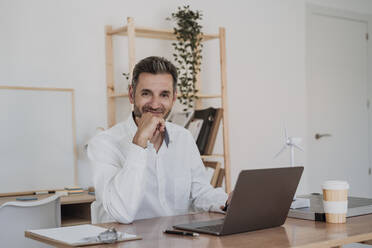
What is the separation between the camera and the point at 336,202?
180 cm

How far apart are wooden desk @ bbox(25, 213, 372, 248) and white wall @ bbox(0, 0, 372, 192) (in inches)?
80.8

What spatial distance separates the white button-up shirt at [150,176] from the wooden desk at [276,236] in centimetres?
16

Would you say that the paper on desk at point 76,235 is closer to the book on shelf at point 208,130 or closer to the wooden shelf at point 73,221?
the wooden shelf at point 73,221

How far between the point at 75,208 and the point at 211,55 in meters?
1.81

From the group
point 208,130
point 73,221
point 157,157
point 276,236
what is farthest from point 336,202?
point 208,130

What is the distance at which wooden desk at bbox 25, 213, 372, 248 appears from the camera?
148 cm

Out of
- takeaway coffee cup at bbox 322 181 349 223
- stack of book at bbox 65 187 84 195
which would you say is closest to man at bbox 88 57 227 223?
takeaway coffee cup at bbox 322 181 349 223

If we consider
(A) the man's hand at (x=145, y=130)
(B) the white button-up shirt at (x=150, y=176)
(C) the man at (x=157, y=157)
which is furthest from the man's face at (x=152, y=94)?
(A) the man's hand at (x=145, y=130)

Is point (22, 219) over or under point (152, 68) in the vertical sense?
under

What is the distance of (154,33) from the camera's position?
3920mm

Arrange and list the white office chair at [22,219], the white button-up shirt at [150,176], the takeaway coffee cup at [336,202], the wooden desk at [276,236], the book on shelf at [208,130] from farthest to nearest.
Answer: the book on shelf at [208,130], the white office chair at [22,219], the white button-up shirt at [150,176], the takeaway coffee cup at [336,202], the wooden desk at [276,236]

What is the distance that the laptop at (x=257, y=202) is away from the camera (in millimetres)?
1575

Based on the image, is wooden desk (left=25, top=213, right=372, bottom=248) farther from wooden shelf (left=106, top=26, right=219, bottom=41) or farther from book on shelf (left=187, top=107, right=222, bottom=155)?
wooden shelf (left=106, top=26, right=219, bottom=41)

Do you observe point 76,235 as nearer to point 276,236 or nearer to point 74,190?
point 276,236
